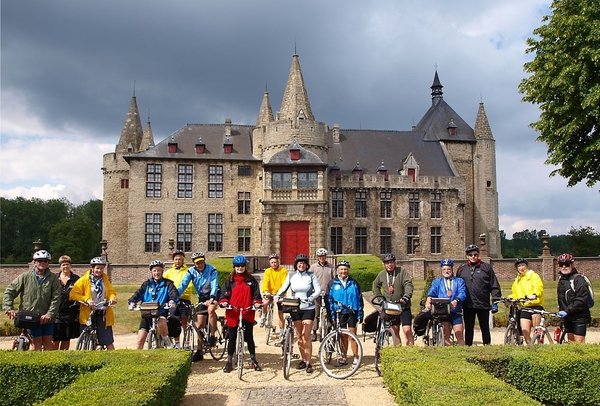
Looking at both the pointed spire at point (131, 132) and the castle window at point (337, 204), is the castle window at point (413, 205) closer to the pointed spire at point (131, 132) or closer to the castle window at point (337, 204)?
the castle window at point (337, 204)

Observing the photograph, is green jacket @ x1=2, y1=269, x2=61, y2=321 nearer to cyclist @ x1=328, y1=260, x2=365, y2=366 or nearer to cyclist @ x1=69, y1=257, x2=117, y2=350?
cyclist @ x1=69, y1=257, x2=117, y2=350

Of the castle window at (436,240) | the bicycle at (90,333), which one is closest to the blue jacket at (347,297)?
the bicycle at (90,333)

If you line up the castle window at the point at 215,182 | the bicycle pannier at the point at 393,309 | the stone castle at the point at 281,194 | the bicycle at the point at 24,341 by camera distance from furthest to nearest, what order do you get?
the castle window at the point at 215,182, the stone castle at the point at 281,194, the bicycle pannier at the point at 393,309, the bicycle at the point at 24,341

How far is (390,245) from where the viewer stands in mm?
38594

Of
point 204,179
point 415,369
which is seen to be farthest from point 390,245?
point 415,369

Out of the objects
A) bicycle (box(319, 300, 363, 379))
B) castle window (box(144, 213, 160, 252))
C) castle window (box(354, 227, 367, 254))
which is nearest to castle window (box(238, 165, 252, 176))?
castle window (box(144, 213, 160, 252))

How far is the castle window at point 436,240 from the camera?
39203 mm

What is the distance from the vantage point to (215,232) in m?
37.4

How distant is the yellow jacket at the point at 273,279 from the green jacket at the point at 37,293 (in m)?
4.37

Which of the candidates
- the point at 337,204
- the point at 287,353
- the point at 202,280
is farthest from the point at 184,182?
the point at 287,353

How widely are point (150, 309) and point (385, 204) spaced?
3125 cm


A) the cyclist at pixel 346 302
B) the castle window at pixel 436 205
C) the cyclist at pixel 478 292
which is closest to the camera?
the cyclist at pixel 346 302

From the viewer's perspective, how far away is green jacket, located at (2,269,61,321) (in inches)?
344

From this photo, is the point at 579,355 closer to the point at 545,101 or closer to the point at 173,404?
the point at 173,404
